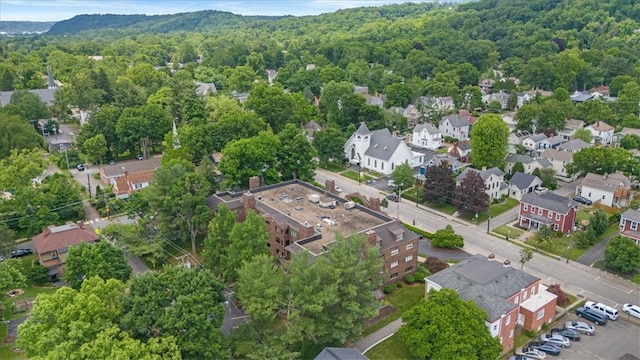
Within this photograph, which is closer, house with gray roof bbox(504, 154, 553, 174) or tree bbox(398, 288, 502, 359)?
tree bbox(398, 288, 502, 359)

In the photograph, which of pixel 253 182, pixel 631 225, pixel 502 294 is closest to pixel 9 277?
pixel 253 182

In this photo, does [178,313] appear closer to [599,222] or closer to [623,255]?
[623,255]

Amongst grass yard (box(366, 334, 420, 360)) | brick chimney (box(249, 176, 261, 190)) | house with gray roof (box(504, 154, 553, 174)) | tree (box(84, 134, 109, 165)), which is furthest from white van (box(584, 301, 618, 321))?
tree (box(84, 134, 109, 165))

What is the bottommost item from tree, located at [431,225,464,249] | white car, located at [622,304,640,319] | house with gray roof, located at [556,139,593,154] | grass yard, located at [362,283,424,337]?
white car, located at [622,304,640,319]

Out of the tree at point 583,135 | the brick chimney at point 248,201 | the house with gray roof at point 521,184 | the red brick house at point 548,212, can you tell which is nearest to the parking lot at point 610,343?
the red brick house at point 548,212

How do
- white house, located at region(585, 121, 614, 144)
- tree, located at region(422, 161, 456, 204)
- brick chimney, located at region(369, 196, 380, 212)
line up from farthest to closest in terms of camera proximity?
white house, located at region(585, 121, 614, 144)
tree, located at region(422, 161, 456, 204)
brick chimney, located at region(369, 196, 380, 212)

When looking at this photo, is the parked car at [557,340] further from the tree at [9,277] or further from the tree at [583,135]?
the tree at [583,135]

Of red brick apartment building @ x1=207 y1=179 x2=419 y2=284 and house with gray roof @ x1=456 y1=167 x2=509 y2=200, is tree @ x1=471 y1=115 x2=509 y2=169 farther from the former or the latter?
red brick apartment building @ x1=207 y1=179 x2=419 y2=284
